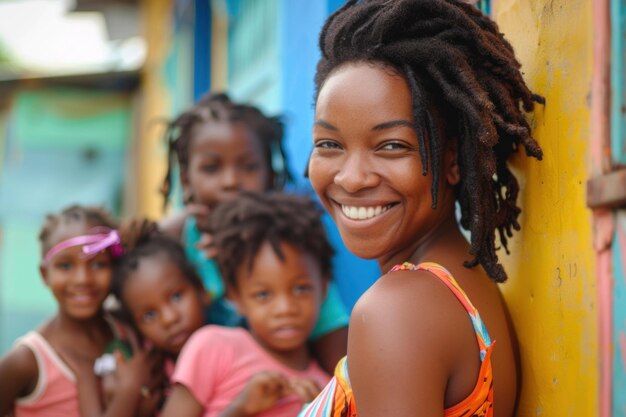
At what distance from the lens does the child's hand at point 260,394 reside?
8.08 feet

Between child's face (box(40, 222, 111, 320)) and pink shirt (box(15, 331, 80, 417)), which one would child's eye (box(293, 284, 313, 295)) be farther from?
pink shirt (box(15, 331, 80, 417))

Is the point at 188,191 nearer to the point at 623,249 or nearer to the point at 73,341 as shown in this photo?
the point at 73,341

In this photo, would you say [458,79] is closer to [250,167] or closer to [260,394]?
[260,394]

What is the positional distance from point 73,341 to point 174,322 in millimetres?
461

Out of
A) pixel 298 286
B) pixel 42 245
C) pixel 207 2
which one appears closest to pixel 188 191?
pixel 42 245

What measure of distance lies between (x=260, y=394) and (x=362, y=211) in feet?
3.31

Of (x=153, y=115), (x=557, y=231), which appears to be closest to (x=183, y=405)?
(x=557, y=231)

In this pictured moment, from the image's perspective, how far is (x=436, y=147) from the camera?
5.41ft

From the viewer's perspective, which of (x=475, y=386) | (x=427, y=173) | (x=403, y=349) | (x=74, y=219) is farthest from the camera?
Result: (x=74, y=219)

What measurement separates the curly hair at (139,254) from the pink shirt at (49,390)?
36 cm

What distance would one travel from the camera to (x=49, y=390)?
2.99m

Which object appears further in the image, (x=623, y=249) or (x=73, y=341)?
(x=73, y=341)

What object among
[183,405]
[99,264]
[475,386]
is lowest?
[183,405]

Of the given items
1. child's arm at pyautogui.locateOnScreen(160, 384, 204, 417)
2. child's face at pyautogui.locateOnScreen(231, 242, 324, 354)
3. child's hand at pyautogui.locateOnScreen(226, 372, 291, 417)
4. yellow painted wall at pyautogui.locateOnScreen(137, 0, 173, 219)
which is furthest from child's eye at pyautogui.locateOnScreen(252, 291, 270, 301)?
yellow painted wall at pyautogui.locateOnScreen(137, 0, 173, 219)
